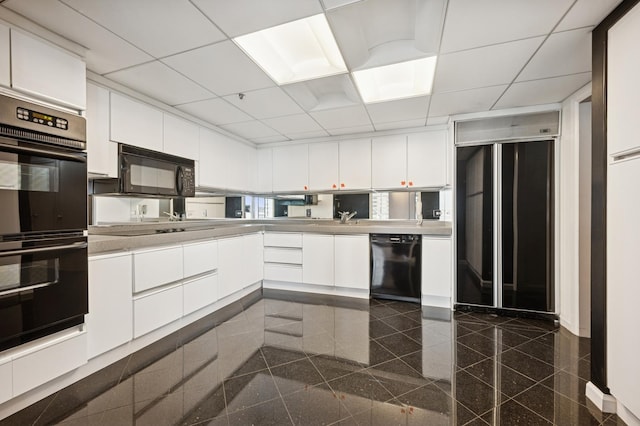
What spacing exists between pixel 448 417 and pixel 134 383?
6.39ft

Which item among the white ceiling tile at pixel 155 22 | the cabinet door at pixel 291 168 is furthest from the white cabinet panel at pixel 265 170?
the white ceiling tile at pixel 155 22

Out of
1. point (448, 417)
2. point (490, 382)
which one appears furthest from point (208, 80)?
point (490, 382)

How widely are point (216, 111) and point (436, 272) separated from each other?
314cm

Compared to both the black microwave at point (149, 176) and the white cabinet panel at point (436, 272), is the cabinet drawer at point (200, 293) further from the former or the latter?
the white cabinet panel at point (436, 272)

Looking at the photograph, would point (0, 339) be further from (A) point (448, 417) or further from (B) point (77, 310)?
(A) point (448, 417)

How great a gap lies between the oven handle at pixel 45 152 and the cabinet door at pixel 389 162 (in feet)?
10.1

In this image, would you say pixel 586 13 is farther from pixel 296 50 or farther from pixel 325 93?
pixel 325 93

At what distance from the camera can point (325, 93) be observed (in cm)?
289

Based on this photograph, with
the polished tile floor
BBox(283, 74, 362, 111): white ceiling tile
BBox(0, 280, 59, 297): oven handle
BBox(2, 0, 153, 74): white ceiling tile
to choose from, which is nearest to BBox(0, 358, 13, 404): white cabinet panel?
the polished tile floor

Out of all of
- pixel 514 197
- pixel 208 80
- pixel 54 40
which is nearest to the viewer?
pixel 54 40

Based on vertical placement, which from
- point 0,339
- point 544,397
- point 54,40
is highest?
point 54,40

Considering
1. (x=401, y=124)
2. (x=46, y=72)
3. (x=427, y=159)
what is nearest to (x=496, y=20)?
(x=401, y=124)

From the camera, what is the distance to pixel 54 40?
170 cm

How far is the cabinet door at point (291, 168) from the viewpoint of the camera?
416 centimetres
